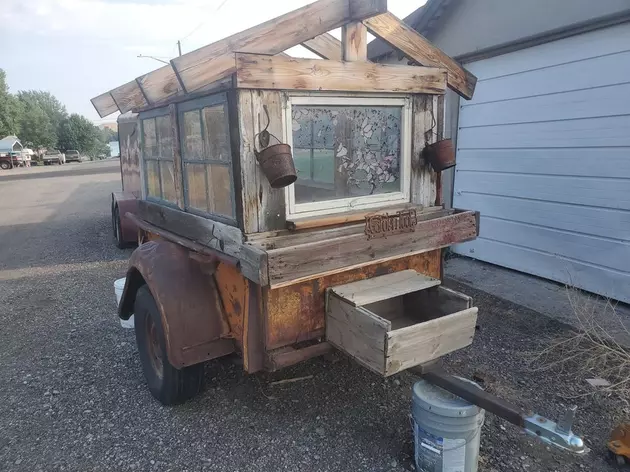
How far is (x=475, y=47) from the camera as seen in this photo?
561 cm

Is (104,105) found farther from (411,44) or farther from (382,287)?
(382,287)

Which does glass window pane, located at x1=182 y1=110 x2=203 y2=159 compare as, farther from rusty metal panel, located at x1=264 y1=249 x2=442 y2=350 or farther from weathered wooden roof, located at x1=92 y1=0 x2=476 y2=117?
rusty metal panel, located at x1=264 y1=249 x2=442 y2=350

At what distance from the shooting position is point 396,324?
118 inches

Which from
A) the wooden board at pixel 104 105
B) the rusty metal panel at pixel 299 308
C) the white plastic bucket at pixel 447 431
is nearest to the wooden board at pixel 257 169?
the rusty metal panel at pixel 299 308

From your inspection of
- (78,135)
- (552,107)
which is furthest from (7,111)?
(552,107)

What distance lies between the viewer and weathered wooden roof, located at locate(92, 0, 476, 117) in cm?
222

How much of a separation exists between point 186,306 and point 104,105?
6.44 ft

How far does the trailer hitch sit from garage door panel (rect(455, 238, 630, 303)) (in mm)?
2934

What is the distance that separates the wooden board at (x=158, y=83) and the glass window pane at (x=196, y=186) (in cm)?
52

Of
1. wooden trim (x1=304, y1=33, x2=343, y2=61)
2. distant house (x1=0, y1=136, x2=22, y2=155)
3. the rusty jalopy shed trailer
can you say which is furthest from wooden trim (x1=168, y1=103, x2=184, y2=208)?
distant house (x1=0, y1=136, x2=22, y2=155)

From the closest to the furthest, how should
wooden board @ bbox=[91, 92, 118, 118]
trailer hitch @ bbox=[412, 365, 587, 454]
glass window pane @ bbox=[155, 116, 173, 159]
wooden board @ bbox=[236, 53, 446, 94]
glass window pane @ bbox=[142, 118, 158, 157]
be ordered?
1. trailer hitch @ bbox=[412, 365, 587, 454]
2. wooden board @ bbox=[236, 53, 446, 94]
3. glass window pane @ bbox=[155, 116, 173, 159]
4. glass window pane @ bbox=[142, 118, 158, 157]
5. wooden board @ bbox=[91, 92, 118, 118]

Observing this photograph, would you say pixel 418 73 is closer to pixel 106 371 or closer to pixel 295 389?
pixel 295 389

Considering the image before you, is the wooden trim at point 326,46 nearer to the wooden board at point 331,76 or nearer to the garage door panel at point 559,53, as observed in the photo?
the wooden board at point 331,76

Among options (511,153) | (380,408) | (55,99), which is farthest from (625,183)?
(55,99)
